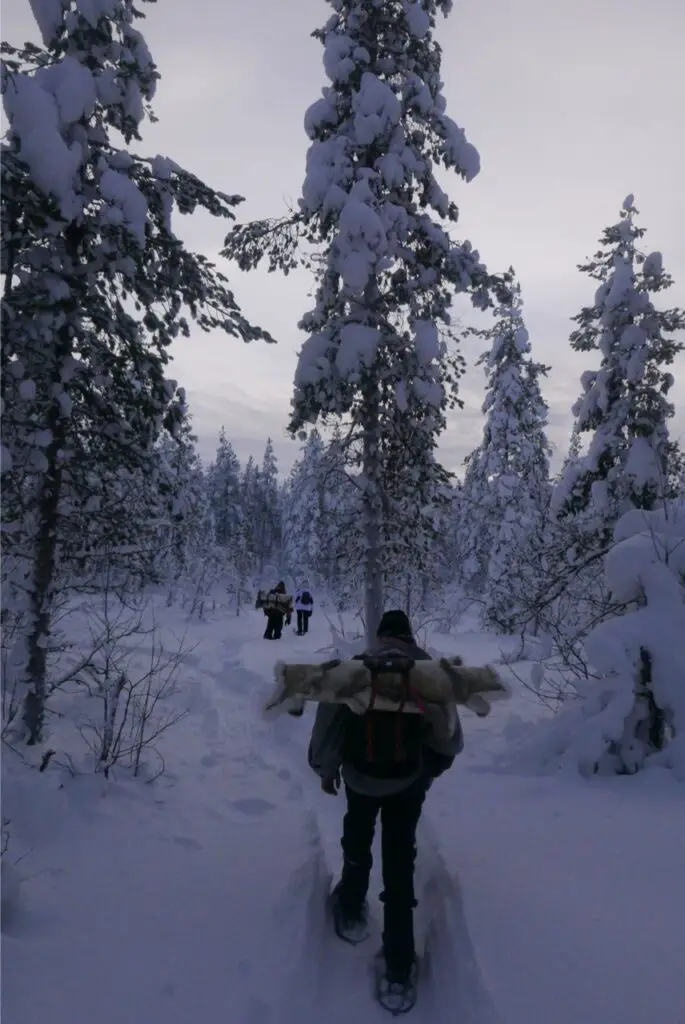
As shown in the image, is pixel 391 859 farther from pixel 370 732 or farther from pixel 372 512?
pixel 372 512

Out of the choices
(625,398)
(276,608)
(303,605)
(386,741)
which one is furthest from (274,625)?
(386,741)

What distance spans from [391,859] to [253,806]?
9.43ft

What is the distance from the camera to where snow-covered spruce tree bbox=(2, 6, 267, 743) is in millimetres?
5977

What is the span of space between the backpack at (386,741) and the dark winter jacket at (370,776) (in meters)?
0.03

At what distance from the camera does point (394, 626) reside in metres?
3.96

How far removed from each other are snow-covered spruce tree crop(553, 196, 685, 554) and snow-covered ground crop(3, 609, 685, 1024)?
6502mm

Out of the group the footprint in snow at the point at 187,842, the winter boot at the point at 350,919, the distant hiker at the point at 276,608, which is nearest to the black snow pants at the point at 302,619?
the distant hiker at the point at 276,608

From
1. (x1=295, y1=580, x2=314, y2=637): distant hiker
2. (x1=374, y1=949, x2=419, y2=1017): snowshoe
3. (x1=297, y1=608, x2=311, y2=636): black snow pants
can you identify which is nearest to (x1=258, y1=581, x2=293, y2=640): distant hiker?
(x1=295, y1=580, x2=314, y2=637): distant hiker

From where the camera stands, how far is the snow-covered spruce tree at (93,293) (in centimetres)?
598

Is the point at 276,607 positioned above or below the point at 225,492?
below

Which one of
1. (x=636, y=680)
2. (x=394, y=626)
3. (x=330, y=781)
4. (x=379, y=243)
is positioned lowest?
(x=330, y=781)

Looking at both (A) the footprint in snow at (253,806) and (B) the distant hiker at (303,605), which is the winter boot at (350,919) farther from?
(B) the distant hiker at (303,605)

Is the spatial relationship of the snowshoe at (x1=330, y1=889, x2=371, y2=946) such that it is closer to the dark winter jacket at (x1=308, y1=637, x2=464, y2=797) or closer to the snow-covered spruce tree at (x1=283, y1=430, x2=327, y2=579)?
the dark winter jacket at (x1=308, y1=637, x2=464, y2=797)

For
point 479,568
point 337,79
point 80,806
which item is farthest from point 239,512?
point 80,806
